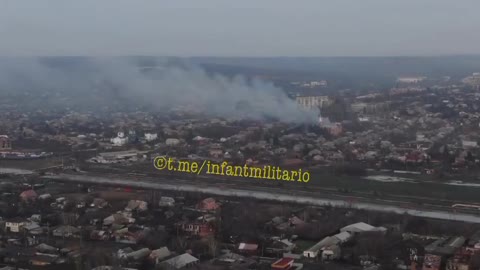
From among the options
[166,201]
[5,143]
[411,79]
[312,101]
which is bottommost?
[5,143]

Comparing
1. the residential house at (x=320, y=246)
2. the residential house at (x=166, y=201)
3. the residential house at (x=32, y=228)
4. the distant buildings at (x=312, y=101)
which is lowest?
the residential house at (x=166, y=201)

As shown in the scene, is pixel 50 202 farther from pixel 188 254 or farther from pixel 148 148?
pixel 148 148

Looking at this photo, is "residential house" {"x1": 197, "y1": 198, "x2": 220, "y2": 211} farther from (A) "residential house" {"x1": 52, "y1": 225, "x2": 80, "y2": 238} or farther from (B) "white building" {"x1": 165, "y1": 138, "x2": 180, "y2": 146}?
(B) "white building" {"x1": 165, "y1": 138, "x2": 180, "y2": 146}

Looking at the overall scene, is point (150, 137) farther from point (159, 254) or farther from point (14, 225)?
point (159, 254)

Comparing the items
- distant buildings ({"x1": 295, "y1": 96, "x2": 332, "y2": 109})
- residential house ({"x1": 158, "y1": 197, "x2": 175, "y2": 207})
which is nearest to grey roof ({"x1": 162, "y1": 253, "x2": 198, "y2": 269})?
residential house ({"x1": 158, "y1": 197, "x2": 175, "y2": 207})

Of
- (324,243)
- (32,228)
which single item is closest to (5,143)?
(32,228)

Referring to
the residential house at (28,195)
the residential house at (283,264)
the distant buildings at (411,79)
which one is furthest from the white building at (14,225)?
the distant buildings at (411,79)

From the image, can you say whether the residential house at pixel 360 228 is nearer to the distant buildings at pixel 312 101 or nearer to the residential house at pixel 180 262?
the residential house at pixel 180 262

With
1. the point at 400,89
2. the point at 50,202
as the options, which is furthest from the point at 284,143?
the point at 400,89
